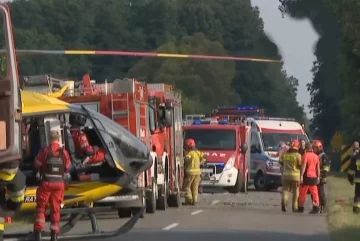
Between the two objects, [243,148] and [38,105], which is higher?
[38,105]

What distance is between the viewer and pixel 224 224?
74.8 feet

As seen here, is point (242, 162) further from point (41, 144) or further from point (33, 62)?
point (33, 62)

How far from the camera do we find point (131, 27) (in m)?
116

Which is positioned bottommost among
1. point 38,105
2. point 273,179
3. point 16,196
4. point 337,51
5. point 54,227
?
point 273,179

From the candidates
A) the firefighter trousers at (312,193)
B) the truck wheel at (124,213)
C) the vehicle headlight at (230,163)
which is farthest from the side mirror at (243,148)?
the truck wheel at (124,213)

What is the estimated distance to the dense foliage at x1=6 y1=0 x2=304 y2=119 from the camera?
299 feet

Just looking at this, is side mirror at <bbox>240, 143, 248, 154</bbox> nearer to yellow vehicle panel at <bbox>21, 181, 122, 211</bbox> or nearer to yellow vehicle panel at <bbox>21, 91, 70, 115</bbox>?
yellow vehicle panel at <bbox>21, 181, 122, 211</bbox>

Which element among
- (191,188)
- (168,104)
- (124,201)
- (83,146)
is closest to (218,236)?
(83,146)

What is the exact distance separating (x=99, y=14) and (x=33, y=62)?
4299 cm

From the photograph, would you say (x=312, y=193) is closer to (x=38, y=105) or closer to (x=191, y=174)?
(x=191, y=174)

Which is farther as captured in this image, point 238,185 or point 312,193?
point 238,185

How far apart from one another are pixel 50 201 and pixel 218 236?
12.8ft

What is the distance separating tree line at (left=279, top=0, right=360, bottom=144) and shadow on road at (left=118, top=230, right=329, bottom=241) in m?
6.20

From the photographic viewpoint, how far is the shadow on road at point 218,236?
19.2 meters
